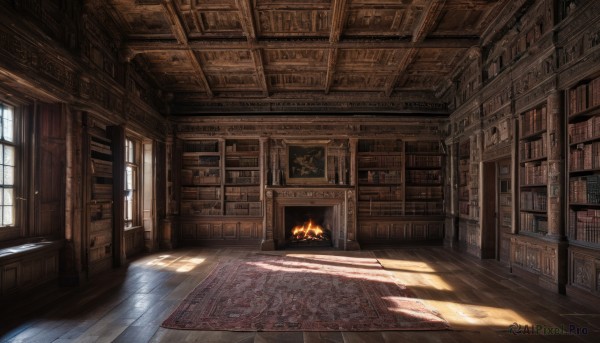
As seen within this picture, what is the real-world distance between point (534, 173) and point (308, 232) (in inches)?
212

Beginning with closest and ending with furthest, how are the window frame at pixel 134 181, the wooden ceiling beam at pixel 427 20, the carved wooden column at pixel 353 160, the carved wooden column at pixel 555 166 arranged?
the carved wooden column at pixel 555 166
the wooden ceiling beam at pixel 427 20
the window frame at pixel 134 181
the carved wooden column at pixel 353 160

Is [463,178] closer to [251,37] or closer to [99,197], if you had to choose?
[251,37]

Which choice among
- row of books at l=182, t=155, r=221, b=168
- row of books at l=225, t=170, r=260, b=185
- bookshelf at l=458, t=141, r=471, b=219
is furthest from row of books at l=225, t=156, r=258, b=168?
bookshelf at l=458, t=141, r=471, b=219

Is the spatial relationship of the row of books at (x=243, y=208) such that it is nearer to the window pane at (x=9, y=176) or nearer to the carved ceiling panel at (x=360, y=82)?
the carved ceiling panel at (x=360, y=82)

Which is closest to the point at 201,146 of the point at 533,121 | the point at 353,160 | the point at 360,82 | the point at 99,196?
the point at 99,196

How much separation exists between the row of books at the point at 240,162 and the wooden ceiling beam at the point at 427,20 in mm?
4847

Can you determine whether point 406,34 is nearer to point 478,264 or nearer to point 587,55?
point 587,55

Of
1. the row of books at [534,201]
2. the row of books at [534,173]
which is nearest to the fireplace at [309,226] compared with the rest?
the row of books at [534,201]

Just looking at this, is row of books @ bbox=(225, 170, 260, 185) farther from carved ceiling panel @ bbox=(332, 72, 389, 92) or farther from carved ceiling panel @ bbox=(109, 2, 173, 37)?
carved ceiling panel @ bbox=(109, 2, 173, 37)

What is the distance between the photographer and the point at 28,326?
3.48m

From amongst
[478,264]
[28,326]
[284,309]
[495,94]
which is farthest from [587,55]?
[28,326]

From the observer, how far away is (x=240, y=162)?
8.96m

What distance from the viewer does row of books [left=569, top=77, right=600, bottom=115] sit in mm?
3947

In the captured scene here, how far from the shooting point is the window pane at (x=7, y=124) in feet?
14.5
